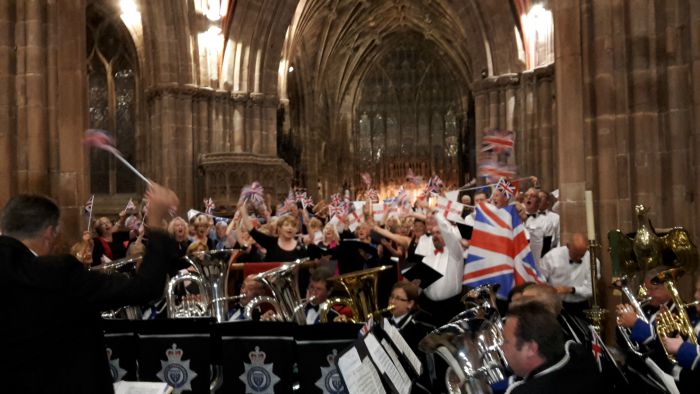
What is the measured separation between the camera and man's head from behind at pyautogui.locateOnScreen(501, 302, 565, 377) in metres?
2.85

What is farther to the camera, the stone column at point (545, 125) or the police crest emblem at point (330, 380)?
the stone column at point (545, 125)

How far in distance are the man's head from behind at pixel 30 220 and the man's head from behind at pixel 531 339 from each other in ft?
6.17

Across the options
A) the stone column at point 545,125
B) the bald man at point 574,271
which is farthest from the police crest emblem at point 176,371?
the stone column at point 545,125

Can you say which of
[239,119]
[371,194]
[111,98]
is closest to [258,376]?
[371,194]

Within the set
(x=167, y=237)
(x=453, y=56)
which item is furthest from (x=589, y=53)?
(x=453, y=56)

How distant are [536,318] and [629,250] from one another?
2769 millimetres

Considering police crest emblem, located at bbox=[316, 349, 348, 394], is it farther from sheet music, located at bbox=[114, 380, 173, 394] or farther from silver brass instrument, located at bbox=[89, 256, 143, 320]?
silver brass instrument, located at bbox=[89, 256, 143, 320]

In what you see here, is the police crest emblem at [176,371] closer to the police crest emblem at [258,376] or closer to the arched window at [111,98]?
the police crest emblem at [258,376]

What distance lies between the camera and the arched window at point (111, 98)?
18484 millimetres

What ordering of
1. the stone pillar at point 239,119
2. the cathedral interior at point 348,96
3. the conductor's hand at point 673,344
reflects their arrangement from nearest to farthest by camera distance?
1. the conductor's hand at point 673,344
2. the cathedral interior at point 348,96
3. the stone pillar at point 239,119

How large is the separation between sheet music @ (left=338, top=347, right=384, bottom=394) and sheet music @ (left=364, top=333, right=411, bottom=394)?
0.04 metres

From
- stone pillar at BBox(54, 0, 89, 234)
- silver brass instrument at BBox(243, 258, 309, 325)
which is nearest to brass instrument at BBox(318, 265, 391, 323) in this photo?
silver brass instrument at BBox(243, 258, 309, 325)

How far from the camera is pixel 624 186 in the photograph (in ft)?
23.2

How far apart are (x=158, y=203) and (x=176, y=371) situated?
8.36 ft
